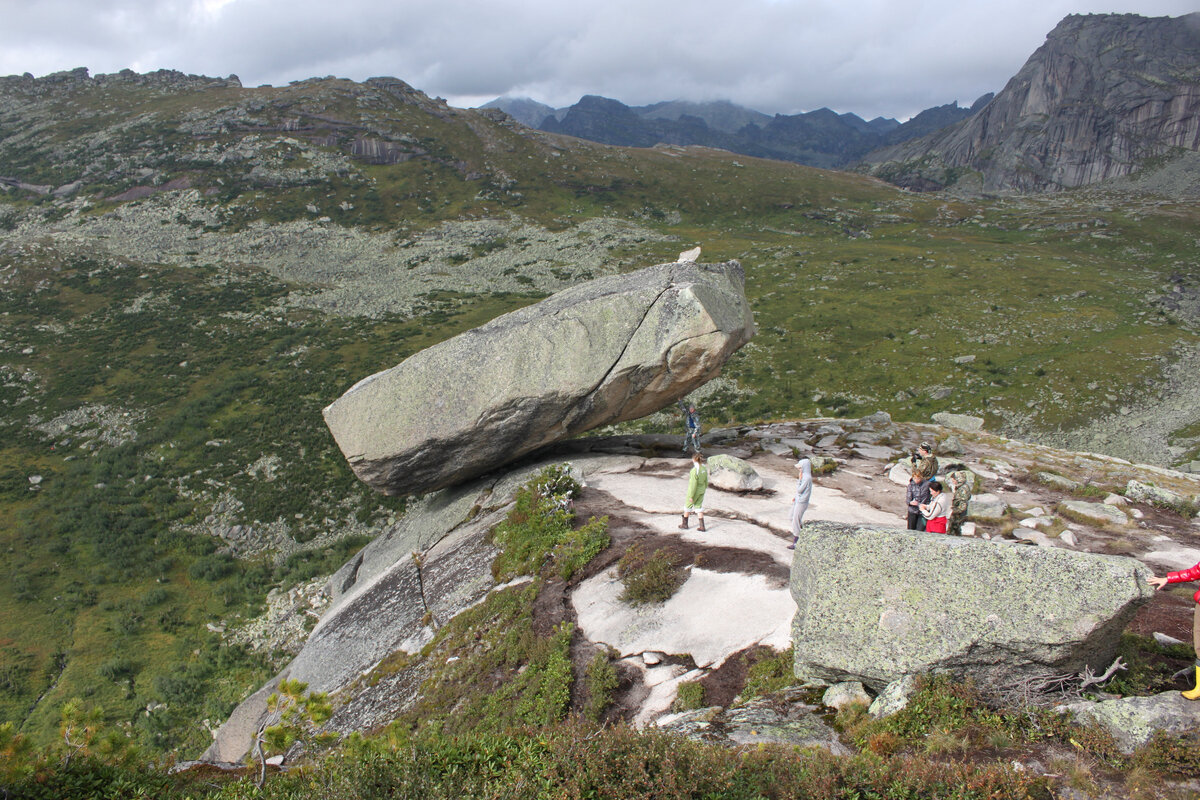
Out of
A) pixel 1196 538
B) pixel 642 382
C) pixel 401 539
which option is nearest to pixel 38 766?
pixel 401 539

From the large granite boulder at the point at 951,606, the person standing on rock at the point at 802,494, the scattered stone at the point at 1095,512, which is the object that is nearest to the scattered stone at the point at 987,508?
the scattered stone at the point at 1095,512

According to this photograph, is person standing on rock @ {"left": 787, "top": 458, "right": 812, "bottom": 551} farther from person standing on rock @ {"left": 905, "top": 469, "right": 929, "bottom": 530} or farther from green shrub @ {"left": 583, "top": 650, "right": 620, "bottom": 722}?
green shrub @ {"left": 583, "top": 650, "right": 620, "bottom": 722}

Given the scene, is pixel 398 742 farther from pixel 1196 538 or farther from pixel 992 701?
pixel 1196 538

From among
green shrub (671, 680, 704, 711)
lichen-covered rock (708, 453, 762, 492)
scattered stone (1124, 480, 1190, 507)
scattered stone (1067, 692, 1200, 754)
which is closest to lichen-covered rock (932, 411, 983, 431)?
scattered stone (1124, 480, 1190, 507)

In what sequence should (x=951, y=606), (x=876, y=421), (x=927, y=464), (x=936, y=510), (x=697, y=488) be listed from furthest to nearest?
(x=876, y=421), (x=697, y=488), (x=927, y=464), (x=936, y=510), (x=951, y=606)

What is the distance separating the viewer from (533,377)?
802 inches

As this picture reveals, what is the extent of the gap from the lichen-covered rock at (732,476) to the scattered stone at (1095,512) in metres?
9.55

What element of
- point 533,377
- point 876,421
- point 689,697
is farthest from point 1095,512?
point 533,377

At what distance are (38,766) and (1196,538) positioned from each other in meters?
26.4

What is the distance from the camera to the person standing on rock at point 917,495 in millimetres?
14188

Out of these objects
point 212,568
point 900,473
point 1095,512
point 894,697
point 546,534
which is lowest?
point 212,568

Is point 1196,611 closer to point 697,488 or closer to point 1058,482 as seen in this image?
point 697,488

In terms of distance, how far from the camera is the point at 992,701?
28.2ft

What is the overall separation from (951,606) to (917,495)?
595 cm
